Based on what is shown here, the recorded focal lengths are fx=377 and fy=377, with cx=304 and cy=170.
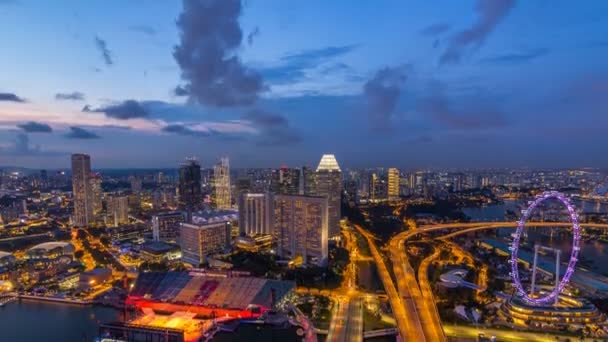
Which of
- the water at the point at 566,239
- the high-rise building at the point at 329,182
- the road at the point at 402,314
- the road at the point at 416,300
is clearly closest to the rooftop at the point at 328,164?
the high-rise building at the point at 329,182

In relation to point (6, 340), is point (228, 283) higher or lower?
higher

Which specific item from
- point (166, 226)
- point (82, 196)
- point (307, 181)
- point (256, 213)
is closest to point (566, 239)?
point (307, 181)

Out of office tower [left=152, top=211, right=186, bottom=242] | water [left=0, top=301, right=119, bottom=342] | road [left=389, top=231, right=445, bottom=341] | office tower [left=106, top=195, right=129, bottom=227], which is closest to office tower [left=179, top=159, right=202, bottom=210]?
office tower [left=106, top=195, right=129, bottom=227]

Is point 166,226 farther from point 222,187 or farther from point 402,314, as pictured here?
point 402,314

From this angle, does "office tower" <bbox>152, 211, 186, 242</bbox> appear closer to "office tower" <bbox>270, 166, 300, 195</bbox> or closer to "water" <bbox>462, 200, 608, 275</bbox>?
"office tower" <bbox>270, 166, 300, 195</bbox>

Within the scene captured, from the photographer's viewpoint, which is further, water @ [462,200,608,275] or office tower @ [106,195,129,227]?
office tower @ [106,195,129,227]

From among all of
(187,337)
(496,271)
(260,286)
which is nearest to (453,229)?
(496,271)

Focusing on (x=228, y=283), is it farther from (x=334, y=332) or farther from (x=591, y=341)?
(x=591, y=341)
